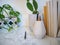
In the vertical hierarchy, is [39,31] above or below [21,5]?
below

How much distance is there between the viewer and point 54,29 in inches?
36.3

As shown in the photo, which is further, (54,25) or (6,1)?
(6,1)

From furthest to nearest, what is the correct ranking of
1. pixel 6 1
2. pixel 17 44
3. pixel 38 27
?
pixel 6 1 → pixel 38 27 → pixel 17 44

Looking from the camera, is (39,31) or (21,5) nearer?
(39,31)

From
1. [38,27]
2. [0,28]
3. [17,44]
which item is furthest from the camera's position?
[0,28]

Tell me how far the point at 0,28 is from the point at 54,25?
1.78 feet

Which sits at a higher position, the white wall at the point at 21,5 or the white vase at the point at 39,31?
the white wall at the point at 21,5

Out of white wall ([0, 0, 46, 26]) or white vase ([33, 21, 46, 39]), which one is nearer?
white vase ([33, 21, 46, 39])

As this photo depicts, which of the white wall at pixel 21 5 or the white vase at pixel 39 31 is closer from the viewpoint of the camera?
the white vase at pixel 39 31

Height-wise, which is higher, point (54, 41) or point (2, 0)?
point (2, 0)

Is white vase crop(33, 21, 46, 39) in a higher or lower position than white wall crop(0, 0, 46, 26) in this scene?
lower

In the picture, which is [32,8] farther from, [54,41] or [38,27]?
[54,41]

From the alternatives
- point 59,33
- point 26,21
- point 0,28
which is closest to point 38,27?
point 59,33

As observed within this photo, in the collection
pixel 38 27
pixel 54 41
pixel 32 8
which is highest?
pixel 32 8
